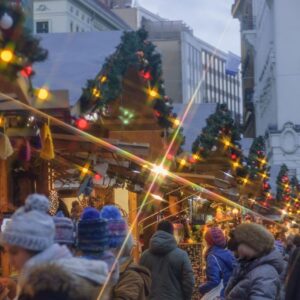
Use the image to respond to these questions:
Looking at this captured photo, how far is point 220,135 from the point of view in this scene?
2202cm

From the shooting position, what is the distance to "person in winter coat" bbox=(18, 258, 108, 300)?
4.12 meters

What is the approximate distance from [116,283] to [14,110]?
8.65ft

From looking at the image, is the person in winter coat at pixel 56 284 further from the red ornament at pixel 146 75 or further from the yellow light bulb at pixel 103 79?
the red ornament at pixel 146 75

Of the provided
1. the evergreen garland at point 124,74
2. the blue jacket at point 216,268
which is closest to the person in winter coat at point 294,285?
the blue jacket at point 216,268

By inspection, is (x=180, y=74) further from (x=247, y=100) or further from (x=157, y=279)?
(x=157, y=279)

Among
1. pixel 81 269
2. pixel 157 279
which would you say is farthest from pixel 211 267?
pixel 81 269

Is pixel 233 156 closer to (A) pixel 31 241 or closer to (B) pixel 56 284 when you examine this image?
(A) pixel 31 241

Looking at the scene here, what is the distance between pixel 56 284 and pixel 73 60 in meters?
9.33

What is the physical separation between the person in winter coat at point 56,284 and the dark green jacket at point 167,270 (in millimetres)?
5151

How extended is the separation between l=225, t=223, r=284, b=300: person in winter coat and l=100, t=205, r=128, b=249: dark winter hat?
1447mm

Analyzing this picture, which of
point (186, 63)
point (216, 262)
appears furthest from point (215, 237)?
point (186, 63)

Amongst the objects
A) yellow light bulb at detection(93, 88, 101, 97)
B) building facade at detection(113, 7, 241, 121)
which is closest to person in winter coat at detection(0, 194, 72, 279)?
yellow light bulb at detection(93, 88, 101, 97)

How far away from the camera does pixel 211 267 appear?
10.1 m

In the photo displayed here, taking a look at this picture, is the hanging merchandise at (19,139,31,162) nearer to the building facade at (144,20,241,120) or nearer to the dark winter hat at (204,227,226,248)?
the dark winter hat at (204,227,226,248)
